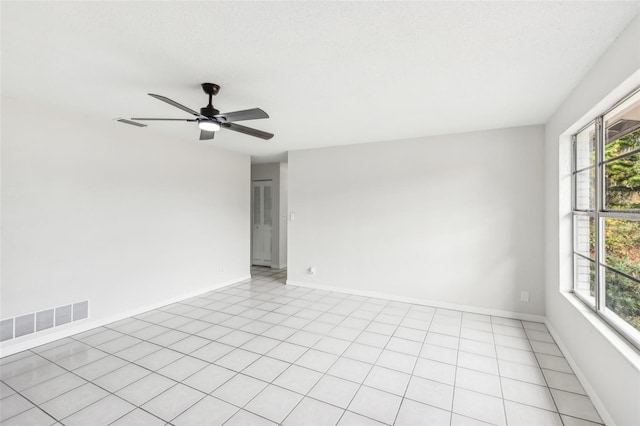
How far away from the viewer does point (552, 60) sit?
6.63 ft

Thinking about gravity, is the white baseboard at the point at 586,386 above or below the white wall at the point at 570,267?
below

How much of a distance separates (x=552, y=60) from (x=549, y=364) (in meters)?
2.60

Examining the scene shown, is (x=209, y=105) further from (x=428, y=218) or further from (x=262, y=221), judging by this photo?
(x=262, y=221)

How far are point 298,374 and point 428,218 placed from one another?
9.27 ft

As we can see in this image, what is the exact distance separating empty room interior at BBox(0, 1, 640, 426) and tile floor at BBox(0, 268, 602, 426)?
23mm

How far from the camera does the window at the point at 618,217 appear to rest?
73.2 inches

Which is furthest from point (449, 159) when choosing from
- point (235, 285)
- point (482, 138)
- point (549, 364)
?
point (235, 285)

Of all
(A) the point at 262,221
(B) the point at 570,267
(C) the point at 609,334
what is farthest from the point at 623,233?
(A) the point at 262,221

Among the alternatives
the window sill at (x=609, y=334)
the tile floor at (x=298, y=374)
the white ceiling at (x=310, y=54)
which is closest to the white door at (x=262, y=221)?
the tile floor at (x=298, y=374)

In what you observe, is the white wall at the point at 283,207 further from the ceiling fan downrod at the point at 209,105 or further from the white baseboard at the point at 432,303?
the ceiling fan downrod at the point at 209,105

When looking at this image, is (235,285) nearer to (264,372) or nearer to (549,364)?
(264,372)

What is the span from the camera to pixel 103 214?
136 inches

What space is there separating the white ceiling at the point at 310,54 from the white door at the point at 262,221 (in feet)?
12.3

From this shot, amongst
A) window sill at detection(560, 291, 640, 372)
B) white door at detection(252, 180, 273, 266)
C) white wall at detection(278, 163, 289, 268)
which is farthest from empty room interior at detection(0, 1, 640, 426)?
white door at detection(252, 180, 273, 266)
